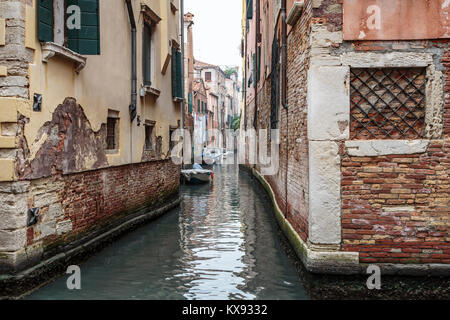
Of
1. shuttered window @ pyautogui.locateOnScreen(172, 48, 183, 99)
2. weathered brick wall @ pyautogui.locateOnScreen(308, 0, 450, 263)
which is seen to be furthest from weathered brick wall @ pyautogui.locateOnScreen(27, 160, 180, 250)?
weathered brick wall @ pyautogui.locateOnScreen(308, 0, 450, 263)

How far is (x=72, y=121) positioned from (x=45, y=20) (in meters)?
1.29

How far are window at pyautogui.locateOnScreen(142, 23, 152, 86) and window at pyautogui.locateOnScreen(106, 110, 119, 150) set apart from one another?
177 cm

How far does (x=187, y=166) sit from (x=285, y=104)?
50.2ft

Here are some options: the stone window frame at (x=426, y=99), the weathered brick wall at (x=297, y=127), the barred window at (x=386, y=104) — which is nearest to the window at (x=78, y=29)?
the weathered brick wall at (x=297, y=127)

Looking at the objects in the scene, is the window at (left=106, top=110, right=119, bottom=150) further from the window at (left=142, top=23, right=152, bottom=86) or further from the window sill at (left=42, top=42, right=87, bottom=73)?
the window at (left=142, top=23, right=152, bottom=86)

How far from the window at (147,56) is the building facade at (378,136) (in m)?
4.94

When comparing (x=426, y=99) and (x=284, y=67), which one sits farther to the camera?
(x=284, y=67)

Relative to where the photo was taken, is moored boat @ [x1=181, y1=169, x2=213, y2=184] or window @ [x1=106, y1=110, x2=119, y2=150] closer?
window @ [x1=106, y1=110, x2=119, y2=150]

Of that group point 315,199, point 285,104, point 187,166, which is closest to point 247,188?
point 187,166

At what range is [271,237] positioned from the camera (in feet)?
25.5

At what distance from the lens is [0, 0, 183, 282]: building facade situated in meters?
4.59

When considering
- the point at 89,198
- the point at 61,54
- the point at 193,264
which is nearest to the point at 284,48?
the point at 61,54

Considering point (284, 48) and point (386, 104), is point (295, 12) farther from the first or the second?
point (386, 104)

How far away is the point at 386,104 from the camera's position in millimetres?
4750
